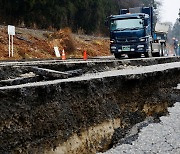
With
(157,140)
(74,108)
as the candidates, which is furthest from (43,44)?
(157,140)

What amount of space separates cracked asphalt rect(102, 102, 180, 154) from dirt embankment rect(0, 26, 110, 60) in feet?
42.5

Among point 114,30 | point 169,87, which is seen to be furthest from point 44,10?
point 169,87

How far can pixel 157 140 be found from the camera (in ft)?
13.6

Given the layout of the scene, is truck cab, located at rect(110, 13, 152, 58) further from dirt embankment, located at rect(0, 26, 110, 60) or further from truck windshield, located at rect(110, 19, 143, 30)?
dirt embankment, located at rect(0, 26, 110, 60)

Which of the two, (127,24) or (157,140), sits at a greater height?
(127,24)

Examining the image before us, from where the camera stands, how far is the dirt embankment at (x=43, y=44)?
18984 mm

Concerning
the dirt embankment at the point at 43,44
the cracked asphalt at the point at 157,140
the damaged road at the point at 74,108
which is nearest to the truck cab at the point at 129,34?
the dirt embankment at the point at 43,44

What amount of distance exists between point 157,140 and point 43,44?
60.8 ft

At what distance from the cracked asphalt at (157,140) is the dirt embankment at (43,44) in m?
12.9

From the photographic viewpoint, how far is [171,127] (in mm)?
4680

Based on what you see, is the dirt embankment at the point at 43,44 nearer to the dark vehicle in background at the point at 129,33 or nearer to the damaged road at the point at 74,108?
the dark vehicle in background at the point at 129,33

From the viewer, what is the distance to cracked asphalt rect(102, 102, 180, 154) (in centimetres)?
382

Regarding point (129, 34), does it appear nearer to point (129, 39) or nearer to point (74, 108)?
point (129, 39)

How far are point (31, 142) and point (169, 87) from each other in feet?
14.5
